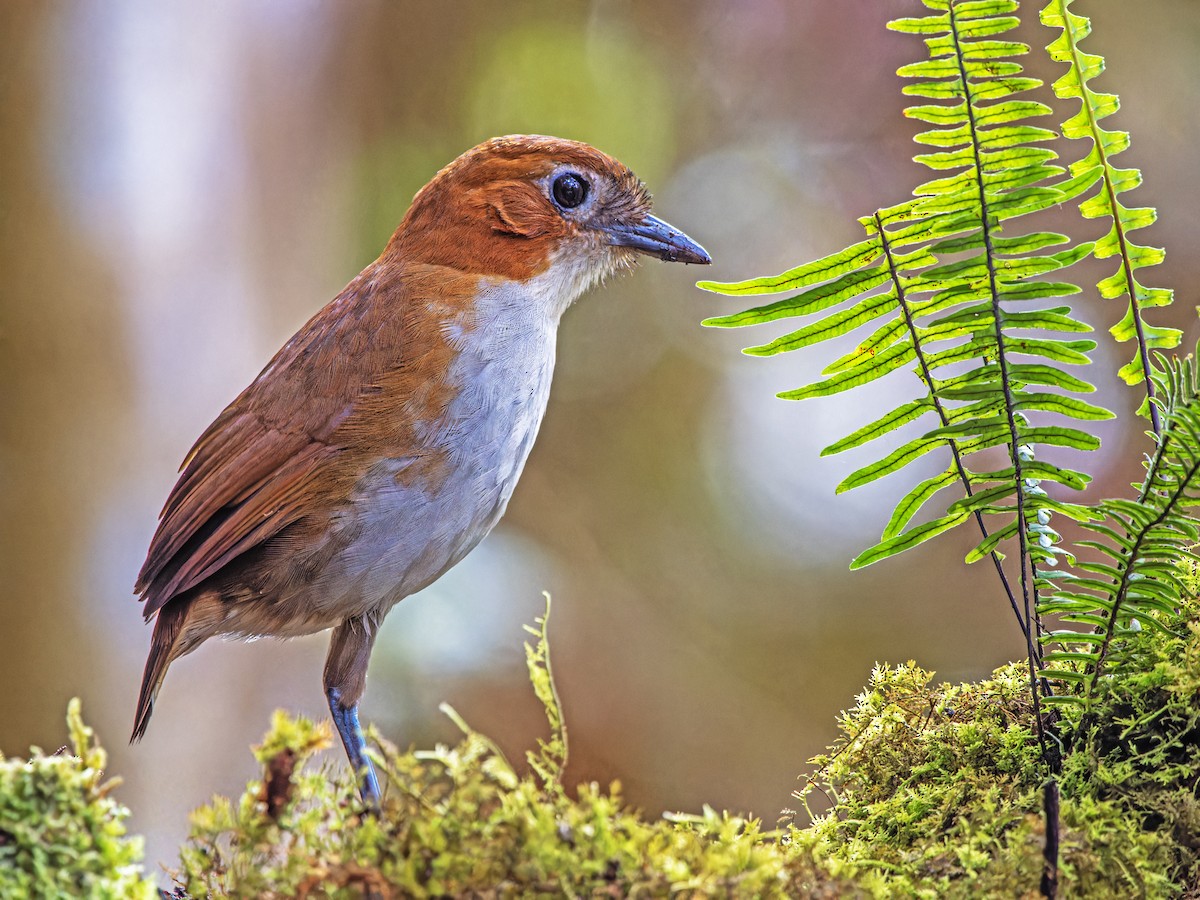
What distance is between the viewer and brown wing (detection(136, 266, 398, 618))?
2014 millimetres

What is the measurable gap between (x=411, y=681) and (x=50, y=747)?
1486mm

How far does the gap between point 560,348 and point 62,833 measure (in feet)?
14.2

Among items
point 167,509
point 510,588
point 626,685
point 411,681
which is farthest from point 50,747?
point 167,509

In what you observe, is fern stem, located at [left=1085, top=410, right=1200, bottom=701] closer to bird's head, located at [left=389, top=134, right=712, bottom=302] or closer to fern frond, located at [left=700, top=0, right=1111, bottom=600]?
fern frond, located at [left=700, top=0, right=1111, bottom=600]

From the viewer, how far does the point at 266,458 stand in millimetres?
2057

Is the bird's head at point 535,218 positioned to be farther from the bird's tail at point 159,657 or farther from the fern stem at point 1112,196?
the fern stem at point 1112,196

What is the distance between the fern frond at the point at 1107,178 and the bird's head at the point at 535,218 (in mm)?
1045

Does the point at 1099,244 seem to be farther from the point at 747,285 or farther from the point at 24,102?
the point at 24,102

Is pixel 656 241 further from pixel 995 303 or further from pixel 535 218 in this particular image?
pixel 995 303

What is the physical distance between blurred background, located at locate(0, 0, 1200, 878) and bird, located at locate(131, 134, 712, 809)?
8.20 ft

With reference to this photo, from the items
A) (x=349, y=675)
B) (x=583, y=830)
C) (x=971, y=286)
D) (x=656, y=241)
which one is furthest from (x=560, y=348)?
(x=583, y=830)

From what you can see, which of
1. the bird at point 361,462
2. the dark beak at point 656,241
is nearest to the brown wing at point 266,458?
the bird at point 361,462

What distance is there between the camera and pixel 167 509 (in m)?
2.20

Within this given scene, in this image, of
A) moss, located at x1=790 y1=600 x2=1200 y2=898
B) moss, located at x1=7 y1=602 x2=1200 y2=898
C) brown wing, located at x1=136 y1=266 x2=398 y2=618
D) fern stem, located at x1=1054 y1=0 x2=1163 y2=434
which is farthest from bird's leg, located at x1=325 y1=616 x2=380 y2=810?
fern stem, located at x1=1054 y1=0 x2=1163 y2=434
